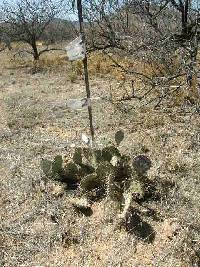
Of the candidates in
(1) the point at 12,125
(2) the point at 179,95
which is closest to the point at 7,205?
(1) the point at 12,125

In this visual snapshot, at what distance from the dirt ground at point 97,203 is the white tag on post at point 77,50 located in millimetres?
998

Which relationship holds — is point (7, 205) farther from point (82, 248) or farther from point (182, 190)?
point (182, 190)

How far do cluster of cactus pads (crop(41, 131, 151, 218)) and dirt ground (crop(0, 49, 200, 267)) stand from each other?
14 centimetres

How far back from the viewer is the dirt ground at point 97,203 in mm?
3750

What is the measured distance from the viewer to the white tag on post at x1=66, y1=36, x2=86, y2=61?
4688 mm

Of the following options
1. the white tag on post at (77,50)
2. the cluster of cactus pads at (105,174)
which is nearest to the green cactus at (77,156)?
the cluster of cactus pads at (105,174)

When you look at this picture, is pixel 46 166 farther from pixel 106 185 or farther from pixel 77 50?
pixel 77 50

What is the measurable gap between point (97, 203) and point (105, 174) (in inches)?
10.7

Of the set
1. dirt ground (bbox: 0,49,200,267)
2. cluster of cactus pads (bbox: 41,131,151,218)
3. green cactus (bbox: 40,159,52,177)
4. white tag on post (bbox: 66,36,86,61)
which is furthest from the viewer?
green cactus (bbox: 40,159,52,177)

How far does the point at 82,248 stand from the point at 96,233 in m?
0.23

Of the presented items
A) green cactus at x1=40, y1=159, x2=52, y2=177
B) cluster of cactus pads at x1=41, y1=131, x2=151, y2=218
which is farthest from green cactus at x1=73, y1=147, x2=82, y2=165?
green cactus at x1=40, y1=159, x2=52, y2=177

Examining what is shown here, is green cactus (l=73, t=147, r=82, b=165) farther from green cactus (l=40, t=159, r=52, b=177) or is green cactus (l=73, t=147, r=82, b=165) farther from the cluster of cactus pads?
green cactus (l=40, t=159, r=52, b=177)

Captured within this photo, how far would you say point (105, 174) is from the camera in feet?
14.7

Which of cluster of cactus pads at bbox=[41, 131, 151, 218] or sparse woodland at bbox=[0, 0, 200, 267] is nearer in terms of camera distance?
sparse woodland at bbox=[0, 0, 200, 267]
